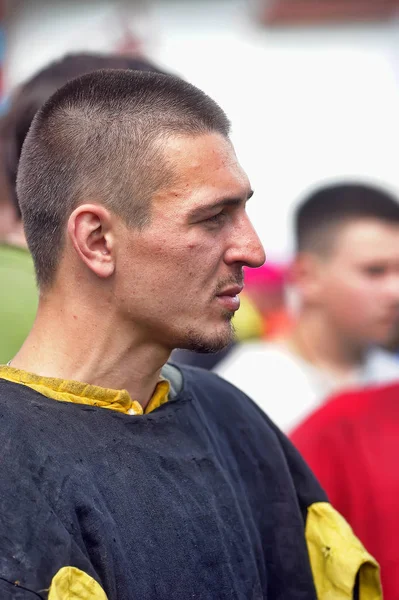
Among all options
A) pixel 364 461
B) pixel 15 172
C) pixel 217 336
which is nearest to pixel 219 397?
pixel 217 336

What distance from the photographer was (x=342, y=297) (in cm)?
416

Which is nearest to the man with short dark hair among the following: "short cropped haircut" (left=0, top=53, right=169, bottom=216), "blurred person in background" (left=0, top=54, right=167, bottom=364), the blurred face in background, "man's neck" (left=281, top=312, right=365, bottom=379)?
"blurred person in background" (left=0, top=54, right=167, bottom=364)

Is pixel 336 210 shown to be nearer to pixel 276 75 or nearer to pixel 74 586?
pixel 74 586

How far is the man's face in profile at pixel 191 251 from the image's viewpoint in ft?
5.25

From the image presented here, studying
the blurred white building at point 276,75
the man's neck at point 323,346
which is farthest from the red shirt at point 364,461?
the blurred white building at point 276,75

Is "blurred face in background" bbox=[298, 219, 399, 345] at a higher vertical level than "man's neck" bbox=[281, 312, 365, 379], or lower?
higher

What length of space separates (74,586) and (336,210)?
10.5 ft

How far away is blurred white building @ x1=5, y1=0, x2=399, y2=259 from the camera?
8156 millimetres

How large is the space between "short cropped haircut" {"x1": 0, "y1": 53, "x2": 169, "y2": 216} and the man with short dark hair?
55cm

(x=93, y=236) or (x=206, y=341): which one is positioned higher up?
(x=93, y=236)

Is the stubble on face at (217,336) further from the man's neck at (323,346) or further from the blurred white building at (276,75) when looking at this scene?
the blurred white building at (276,75)

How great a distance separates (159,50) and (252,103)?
0.90 meters

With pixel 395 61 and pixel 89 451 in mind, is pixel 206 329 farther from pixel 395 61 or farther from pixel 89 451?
pixel 395 61

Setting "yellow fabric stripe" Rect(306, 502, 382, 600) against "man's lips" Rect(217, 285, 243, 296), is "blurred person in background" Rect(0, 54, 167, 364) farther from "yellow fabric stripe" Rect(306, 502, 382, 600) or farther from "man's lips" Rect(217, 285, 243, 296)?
"yellow fabric stripe" Rect(306, 502, 382, 600)
